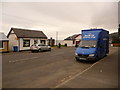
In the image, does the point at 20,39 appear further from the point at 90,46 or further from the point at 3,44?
the point at 90,46

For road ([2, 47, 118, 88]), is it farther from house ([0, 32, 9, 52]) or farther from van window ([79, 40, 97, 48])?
house ([0, 32, 9, 52])

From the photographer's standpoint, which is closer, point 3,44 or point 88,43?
point 88,43

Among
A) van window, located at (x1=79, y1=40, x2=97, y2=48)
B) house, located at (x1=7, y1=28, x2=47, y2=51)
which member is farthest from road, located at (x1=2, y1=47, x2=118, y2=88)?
house, located at (x1=7, y1=28, x2=47, y2=51)

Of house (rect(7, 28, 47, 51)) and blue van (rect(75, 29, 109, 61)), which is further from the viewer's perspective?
house (rect(7, 28, 47, 51))

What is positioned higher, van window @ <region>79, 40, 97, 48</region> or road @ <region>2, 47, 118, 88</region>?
van window @ <region>79, 40, 97, 48</region>

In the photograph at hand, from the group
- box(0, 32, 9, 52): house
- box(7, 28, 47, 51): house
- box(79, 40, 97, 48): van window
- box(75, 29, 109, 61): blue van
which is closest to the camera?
box(75, 29, 109, 61): blue van

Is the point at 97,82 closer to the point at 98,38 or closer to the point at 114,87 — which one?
the point at 114,87

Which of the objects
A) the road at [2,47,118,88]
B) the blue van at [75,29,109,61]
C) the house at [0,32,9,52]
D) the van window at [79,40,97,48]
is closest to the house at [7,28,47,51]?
the house at [0,32,9,52]

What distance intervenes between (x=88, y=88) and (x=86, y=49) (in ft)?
20.4

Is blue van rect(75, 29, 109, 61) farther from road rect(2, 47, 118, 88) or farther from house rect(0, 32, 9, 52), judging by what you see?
house rect(0, 32, 9, 52)

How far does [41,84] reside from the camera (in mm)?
4988

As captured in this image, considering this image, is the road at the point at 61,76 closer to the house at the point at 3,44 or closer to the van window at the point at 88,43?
the van window at the point at 88,43

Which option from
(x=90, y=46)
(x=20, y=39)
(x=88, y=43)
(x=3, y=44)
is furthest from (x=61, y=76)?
(x=20, y=39)

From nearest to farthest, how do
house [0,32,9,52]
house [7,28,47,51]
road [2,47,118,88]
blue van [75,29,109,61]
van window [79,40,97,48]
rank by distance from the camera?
road [2,47,118,88]
blue van [75,29,109,61]
van window [79,40,97,48]
house [0,32,9,52]
house [7,28,47,51]
